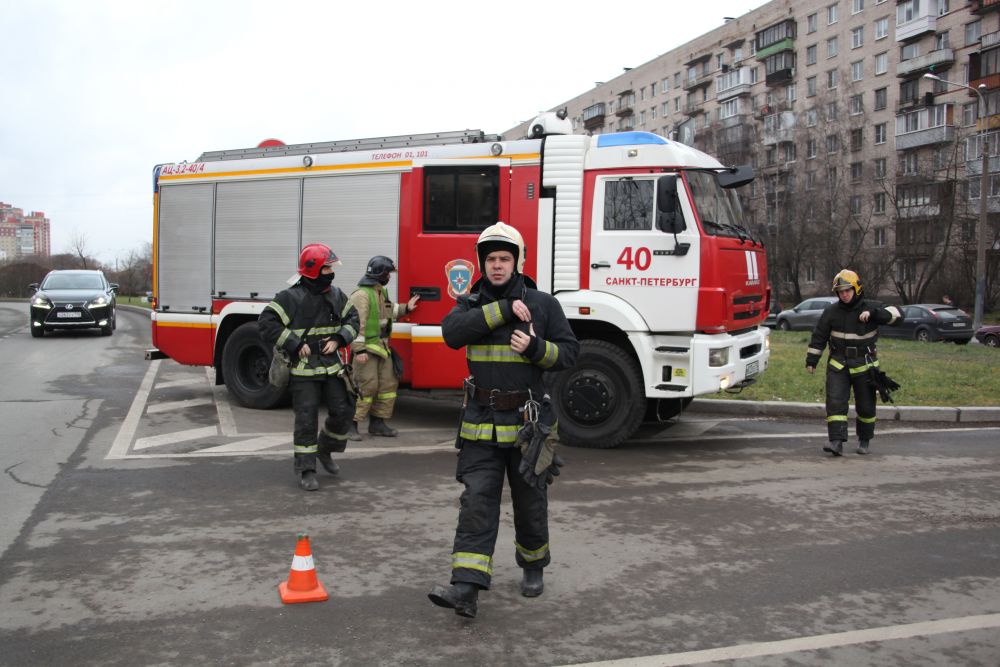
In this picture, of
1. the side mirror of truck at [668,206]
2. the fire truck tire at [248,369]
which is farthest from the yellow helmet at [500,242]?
the fire truck tire at [248,369]

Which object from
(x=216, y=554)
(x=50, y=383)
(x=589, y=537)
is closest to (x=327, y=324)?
(x=216, y=554)

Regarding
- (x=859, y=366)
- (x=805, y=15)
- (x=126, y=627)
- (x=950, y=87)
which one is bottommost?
(x=126, y=627)

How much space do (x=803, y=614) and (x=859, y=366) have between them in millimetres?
4697

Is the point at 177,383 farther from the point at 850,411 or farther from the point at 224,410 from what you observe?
the point at 850,411

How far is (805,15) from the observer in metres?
56.6

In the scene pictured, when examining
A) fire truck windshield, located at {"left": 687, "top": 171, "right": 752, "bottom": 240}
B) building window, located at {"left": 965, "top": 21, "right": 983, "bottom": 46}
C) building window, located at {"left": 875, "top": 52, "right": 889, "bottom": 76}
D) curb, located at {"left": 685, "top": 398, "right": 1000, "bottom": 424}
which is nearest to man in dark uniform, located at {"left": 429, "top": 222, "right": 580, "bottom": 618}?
fire truck windshield, located at {"left": 687, "top": 171, "right": 752, "bottom": 240}

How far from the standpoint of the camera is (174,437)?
825 cm

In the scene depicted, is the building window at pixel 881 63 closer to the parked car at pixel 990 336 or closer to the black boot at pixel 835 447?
the parked car at pixel 990 336

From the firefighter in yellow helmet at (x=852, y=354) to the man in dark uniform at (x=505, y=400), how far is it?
15.6ft

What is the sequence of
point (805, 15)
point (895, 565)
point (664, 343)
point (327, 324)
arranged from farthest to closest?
1. point (805, 15)
2. point (664, 343)
3. point (327, 324)
4. point (895, 565)

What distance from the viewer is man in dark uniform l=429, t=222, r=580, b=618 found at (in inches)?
156

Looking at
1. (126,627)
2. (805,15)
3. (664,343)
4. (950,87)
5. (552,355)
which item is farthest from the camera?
(805,15)

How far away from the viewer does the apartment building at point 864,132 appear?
41.0 metres

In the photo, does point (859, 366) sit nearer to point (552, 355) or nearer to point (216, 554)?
point (552, 355)
